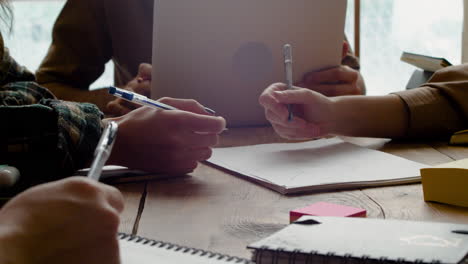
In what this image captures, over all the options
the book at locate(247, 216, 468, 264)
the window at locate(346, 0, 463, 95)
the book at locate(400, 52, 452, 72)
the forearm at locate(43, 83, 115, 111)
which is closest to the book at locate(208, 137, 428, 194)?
the book at locate(247, 216, 468, 264)

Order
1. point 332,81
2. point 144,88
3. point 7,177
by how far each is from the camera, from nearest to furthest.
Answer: point 7,177 < point 332,81 < point 144,88

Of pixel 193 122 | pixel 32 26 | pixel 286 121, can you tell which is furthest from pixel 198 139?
pixel 32 26

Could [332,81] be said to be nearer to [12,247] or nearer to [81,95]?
[81,95]

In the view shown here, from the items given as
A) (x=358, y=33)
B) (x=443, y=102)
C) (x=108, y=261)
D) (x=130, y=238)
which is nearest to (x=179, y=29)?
(x=443, y=102)

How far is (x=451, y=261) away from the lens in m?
0.50

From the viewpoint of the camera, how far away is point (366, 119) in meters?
1.34

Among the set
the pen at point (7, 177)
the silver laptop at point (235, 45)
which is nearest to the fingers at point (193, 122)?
the pen at point (7, 177)

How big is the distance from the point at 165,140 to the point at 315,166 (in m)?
0.25

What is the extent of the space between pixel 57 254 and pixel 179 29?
3.01 feet

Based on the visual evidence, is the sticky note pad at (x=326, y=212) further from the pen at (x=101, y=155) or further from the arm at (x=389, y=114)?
the arm at (x=389, y=114)

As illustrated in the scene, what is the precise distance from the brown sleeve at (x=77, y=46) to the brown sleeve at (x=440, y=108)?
3.89 ft

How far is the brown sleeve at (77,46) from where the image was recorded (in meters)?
2.11

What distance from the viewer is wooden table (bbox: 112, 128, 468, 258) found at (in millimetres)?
701

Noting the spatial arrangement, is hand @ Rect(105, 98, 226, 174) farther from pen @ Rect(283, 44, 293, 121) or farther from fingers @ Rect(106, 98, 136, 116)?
fingers @ Rect(106, 98, 136, 116)
